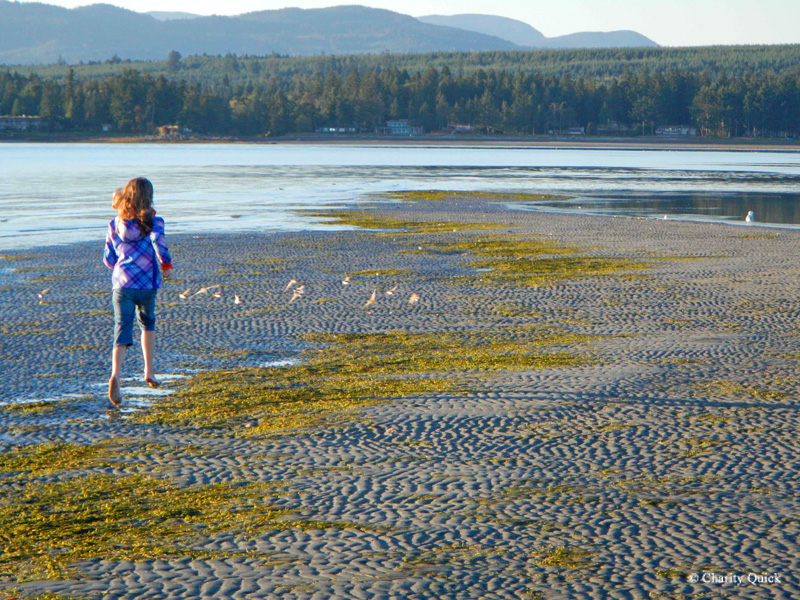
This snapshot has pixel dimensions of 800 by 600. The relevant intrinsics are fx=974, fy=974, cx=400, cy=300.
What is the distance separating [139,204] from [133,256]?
0.56 metres

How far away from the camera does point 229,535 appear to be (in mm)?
5961

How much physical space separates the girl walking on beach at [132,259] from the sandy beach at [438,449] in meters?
0.67

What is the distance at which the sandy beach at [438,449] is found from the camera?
18.0 feet

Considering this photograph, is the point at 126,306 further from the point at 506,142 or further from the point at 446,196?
the point at 506,142

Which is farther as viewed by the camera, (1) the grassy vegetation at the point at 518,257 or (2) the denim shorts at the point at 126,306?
(1) the grassy vegetation at the point at 518,257

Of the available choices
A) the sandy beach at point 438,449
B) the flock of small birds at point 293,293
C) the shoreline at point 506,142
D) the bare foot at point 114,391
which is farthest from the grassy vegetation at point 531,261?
the shoreline at point 506,142

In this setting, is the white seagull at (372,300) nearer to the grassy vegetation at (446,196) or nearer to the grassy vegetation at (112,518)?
the grassy vegetation at (112,518)

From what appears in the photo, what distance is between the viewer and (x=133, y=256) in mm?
9148

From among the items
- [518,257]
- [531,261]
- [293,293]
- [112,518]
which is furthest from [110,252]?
[518,257]

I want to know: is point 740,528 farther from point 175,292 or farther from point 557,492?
point 175,292

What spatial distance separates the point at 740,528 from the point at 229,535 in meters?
3.19

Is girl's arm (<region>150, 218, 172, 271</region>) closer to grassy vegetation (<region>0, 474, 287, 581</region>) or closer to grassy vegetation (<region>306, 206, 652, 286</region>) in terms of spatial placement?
grassy vegetation (<region>0, 474, 287, 581</region>)

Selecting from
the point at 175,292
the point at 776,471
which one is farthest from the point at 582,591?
the point at 175,292

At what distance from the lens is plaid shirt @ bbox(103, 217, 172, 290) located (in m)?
9.00
